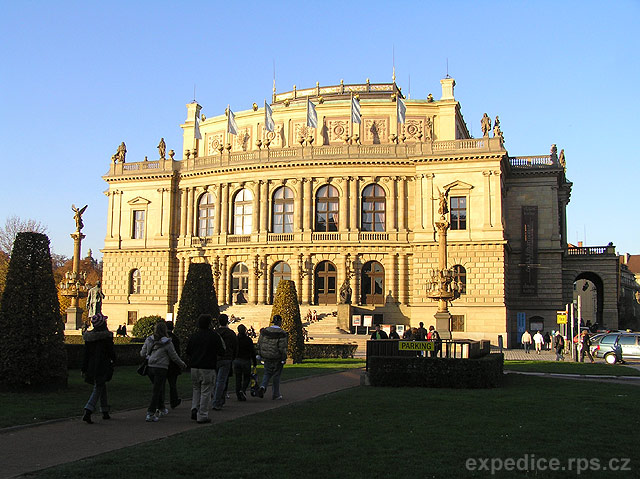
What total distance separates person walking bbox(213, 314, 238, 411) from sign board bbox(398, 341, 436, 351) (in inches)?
238

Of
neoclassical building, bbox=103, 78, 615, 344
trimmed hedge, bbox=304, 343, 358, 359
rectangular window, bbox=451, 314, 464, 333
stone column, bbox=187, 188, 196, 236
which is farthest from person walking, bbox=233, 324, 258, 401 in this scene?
stone column, bbox=187, 188, 196, 236

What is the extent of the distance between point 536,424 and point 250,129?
196 feet

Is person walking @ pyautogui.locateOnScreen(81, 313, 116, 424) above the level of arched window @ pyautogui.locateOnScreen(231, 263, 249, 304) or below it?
below

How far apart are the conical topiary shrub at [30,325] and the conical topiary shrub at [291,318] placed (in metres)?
13.1

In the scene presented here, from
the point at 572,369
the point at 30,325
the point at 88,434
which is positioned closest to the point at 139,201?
the point at 572,369

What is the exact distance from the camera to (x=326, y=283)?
197 feet

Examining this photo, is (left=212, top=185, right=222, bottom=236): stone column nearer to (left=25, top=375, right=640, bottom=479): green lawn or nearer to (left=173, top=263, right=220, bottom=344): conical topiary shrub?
(left=173, top=263, right=220, bottom=344): conical topiary shrub

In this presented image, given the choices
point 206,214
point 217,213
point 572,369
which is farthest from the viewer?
point 206,214

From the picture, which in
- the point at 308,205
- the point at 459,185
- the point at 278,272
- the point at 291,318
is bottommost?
the point at 291,318

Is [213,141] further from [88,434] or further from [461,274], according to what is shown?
[88,434]

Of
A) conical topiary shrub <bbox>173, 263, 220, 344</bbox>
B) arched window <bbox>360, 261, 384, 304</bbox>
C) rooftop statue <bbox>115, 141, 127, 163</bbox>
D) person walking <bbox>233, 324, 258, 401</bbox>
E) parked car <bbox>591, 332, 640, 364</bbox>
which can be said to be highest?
rooftop statue <bbox>115, 141, 127, 163</bbox>

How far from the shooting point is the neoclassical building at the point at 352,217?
56.6 meters

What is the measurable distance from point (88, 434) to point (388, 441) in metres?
5.43

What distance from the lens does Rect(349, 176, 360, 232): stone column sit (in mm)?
59688
